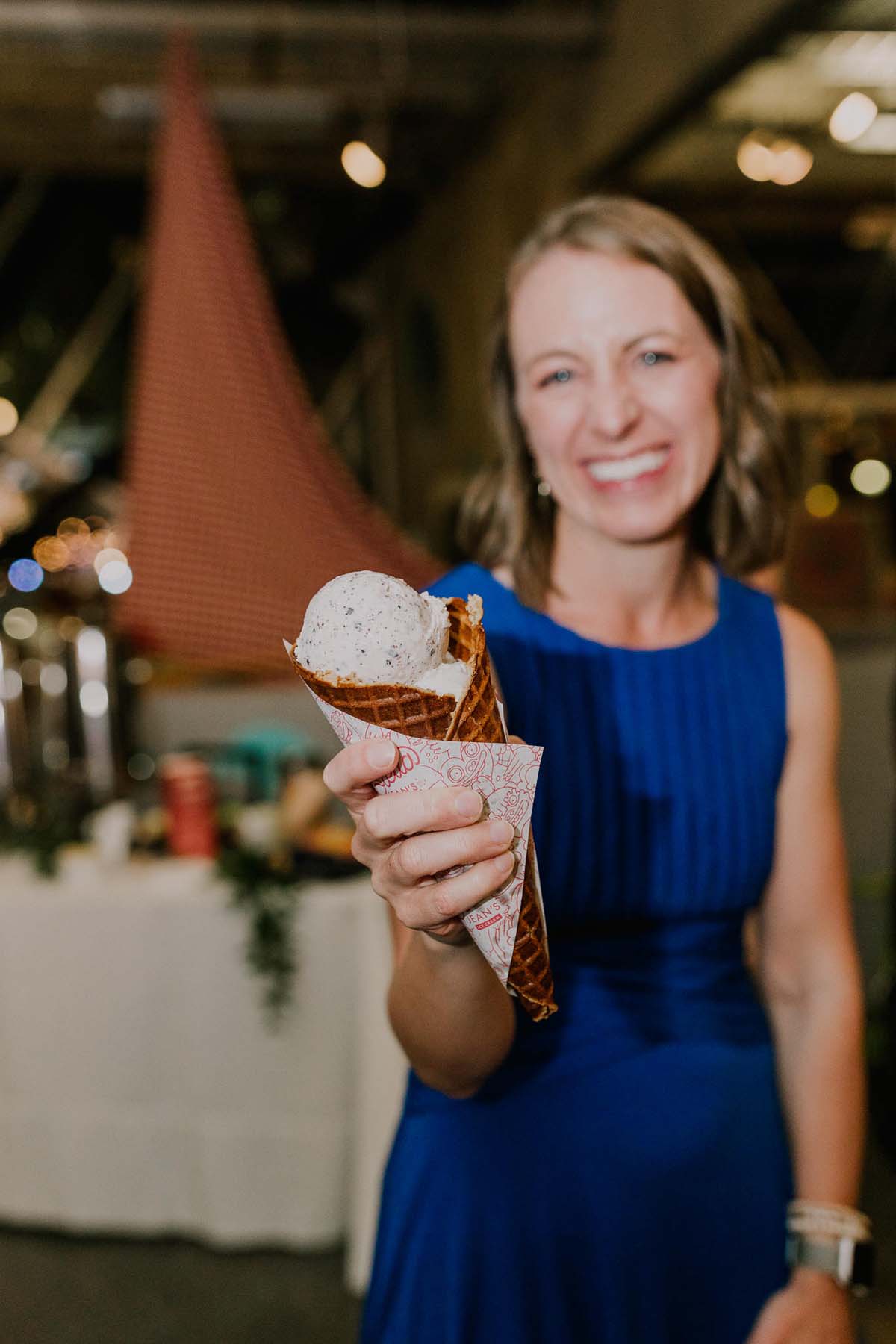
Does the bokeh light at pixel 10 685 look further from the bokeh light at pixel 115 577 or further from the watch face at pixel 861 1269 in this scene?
the watch face at pixel 861 1269

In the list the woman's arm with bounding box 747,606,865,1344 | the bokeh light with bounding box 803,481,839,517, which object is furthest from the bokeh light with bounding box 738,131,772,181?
the woman's arm with bounding box 747,606,865,1344

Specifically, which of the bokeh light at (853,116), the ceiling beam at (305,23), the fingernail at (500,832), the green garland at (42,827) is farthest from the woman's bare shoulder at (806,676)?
the ceiling beam at (305,23)

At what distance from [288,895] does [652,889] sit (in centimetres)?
134

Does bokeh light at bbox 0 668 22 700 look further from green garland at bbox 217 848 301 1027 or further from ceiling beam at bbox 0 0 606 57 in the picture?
ceiling beam at bbox 0 0 606 57

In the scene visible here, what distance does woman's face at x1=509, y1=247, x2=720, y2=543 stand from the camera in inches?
43.4

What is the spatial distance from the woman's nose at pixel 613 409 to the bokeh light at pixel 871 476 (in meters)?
5.44

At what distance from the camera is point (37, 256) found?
759 cm

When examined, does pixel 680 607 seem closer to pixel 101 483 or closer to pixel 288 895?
pixel 288 895

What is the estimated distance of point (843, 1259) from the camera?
3.56 ft

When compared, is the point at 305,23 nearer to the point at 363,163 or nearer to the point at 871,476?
the point at 363,163

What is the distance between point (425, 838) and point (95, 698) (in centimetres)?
239

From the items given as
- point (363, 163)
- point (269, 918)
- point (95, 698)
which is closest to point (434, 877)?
point (269, 918)

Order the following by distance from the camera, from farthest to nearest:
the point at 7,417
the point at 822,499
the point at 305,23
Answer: the point at 7,417 < the point at 822,499 < the point at 305,23

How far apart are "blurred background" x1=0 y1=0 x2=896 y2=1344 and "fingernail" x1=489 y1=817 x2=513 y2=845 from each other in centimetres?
74
